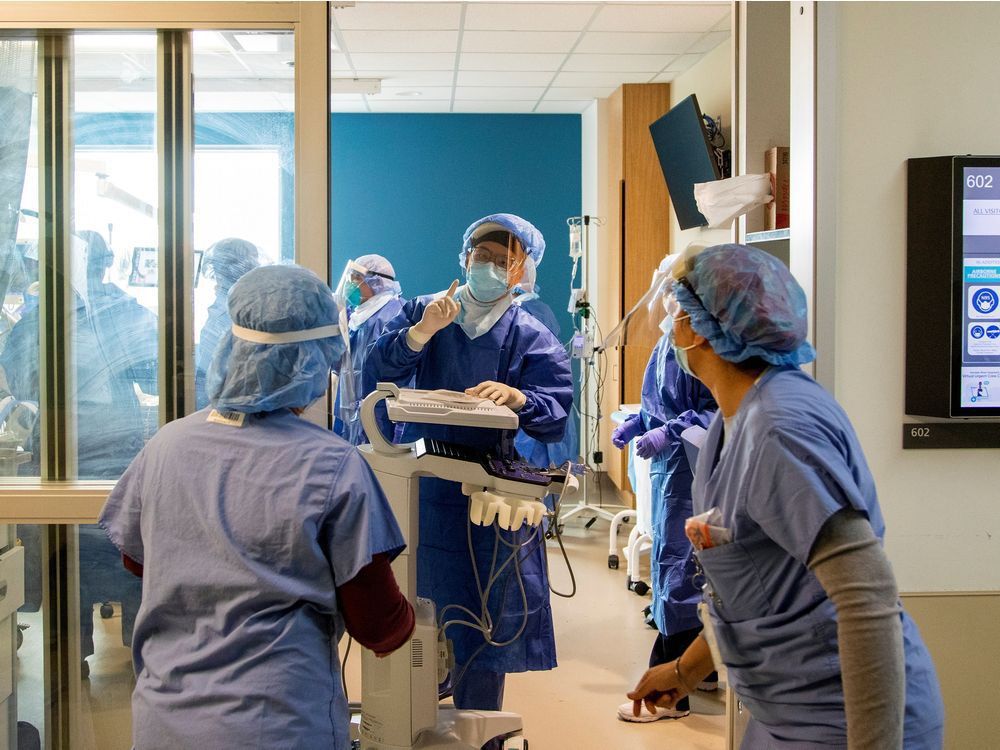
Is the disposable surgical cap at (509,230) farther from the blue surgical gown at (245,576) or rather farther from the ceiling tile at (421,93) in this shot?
the ceiling tile at (421,93)

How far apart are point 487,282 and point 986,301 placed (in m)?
1.18

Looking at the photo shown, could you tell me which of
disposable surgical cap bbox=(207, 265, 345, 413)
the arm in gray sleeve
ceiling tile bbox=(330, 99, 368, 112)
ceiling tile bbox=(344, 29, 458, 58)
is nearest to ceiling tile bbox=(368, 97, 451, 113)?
ceiling tile bbox=(330, 99, 368, 112)

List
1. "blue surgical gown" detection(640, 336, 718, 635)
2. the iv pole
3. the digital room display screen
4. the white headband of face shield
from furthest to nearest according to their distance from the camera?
the iv pole, "blue surgical gown" detection(640, 336, 718, 635), the digital room display screen, the white headband of face shield

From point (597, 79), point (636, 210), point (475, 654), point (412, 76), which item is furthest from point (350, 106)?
point (475, 654)

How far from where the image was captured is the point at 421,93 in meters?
6.21

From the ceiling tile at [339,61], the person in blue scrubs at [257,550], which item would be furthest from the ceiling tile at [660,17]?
the person in blue scrubs at [257,550]

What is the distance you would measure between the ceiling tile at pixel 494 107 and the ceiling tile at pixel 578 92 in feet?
0.79

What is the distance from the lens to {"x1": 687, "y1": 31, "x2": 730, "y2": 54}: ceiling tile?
4641 millimetres

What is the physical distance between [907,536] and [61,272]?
189 cm

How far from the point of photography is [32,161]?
1.92m

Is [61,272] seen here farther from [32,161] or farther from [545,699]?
[545,699]

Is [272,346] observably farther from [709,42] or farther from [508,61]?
[508,61]

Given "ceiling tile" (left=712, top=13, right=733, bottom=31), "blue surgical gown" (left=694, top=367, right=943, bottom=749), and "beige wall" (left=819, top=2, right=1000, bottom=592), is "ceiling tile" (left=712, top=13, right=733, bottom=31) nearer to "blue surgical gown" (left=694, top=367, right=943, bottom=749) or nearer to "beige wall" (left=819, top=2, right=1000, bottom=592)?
"beige wall" (left=819, top=2, right=1000, bottom=592)

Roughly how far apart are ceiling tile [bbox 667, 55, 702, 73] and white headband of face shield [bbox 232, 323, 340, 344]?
4355 millimetres
